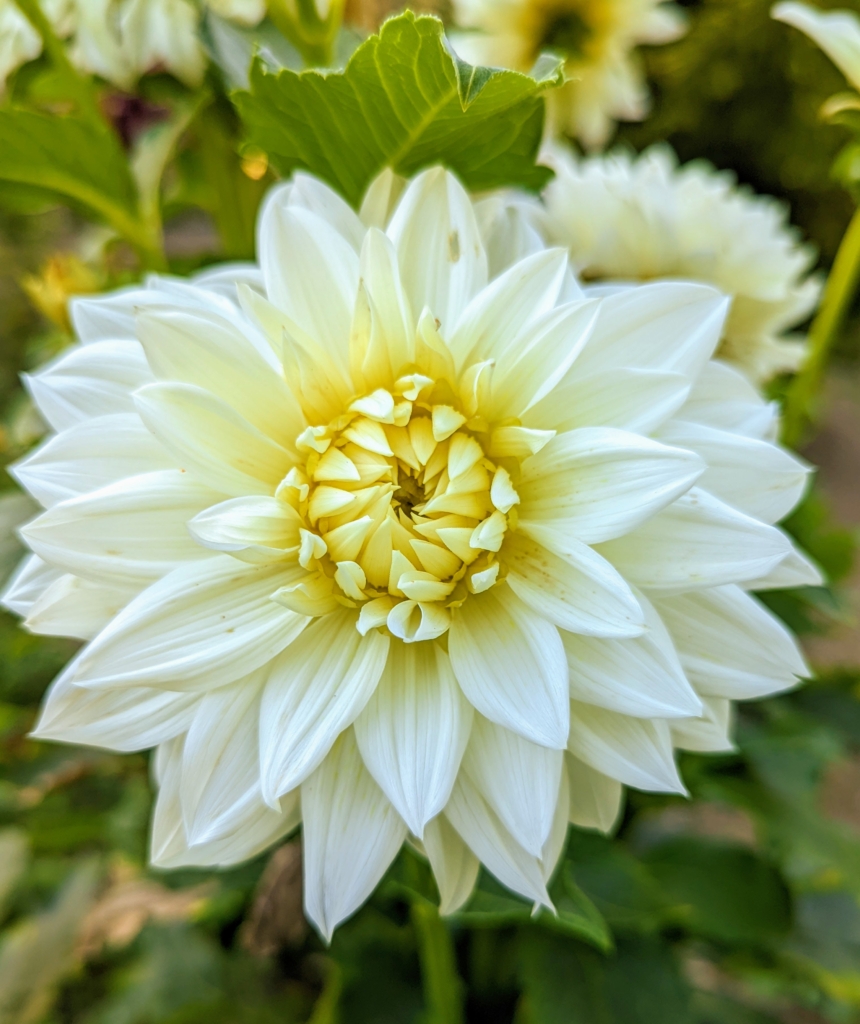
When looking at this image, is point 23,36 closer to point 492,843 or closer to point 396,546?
point 396,546

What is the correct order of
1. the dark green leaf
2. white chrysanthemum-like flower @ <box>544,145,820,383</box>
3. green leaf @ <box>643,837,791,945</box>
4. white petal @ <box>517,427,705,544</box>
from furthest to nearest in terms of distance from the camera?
green leaf @ <box>643,837,791,945</box>, white chrysanthemum-like flower @ <box>544,145,820,383</box>, the dark green leaf, white petal @ <box>517,427,705,544</box>

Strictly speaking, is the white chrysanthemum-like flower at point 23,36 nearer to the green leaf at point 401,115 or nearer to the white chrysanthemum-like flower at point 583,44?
the green leaf at point 401,115

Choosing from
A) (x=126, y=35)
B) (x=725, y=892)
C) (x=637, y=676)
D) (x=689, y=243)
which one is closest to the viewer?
(x=637, y=676)

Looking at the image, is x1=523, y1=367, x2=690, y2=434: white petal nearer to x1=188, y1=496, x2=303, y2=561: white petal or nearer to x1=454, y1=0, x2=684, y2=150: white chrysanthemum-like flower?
x1=188, y1=496, x2=303, y2=561: white petal

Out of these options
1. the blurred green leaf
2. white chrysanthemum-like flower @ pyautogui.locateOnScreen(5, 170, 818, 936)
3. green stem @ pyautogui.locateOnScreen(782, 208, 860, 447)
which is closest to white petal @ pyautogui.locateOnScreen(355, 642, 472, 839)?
white chrysanthemum-like flower @ pyautogui.locateOnScreen(5, 170, 818, 936)

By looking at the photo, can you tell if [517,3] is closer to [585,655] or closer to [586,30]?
[586,30]

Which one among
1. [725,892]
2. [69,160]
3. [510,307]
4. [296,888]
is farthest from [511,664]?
[725,892]
